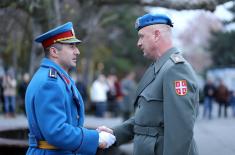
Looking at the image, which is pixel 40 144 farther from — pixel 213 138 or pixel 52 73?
pixel 213 138

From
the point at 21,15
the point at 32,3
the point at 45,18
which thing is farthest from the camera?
the point at 21,15

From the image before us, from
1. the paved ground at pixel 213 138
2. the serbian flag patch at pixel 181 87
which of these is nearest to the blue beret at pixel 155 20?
the serbian flag patch at pixel 181 87

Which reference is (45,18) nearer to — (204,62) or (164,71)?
(164,71)

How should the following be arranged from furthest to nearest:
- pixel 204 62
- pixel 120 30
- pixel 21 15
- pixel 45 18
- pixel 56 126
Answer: pixel 204 62 → pixel 120 30 → pixel 21 15 → pixel 45 18 → pixel 56 126

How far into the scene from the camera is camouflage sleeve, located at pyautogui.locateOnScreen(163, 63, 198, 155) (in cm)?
368

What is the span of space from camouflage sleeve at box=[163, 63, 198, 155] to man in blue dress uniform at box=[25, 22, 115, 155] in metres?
0.57

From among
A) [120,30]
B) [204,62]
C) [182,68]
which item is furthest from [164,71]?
[204,62]

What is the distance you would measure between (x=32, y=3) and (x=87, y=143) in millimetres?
5955

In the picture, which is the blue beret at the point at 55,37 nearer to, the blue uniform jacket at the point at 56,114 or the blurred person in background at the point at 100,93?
the blue uniform jacket at the point at 56,114

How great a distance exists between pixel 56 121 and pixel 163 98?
2.61 feet

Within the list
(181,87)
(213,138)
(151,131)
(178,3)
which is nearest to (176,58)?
(181,87)

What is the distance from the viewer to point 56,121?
3.67 m

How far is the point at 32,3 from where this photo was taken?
9.38 m

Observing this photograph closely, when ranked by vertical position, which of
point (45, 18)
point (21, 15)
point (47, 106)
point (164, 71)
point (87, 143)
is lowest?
point (87, 143)
